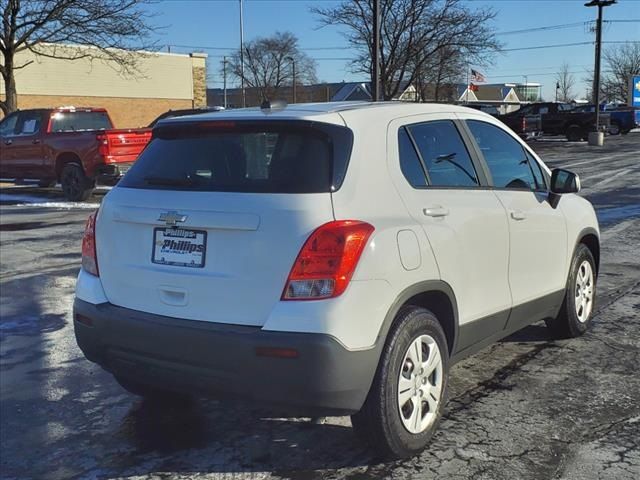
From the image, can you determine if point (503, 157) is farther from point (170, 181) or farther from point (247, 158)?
point (170, 181)

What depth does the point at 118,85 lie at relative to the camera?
44.2 meters

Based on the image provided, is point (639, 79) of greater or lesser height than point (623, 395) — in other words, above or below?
above

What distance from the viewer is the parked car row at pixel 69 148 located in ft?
46.8

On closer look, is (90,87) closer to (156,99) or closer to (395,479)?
(156,99)

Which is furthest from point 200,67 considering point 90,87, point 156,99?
point 90,87

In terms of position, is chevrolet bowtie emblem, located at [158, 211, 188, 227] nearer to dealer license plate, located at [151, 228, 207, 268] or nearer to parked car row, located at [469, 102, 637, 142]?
dealer license plate, located at [151, 228, 207, 268]

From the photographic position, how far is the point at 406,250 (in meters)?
3.37

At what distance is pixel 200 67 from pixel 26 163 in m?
35.2

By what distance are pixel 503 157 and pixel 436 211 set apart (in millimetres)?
1223

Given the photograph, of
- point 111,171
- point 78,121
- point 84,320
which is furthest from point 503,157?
point 78,121

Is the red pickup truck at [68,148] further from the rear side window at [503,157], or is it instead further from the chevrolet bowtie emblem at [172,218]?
the chevrolet bowtie emblem at [172,218]

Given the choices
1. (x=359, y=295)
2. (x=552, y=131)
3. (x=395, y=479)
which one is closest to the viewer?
(x=359, y=295)

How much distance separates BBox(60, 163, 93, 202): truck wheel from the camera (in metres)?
15.0

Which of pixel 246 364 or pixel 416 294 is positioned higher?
pixel 416 294
